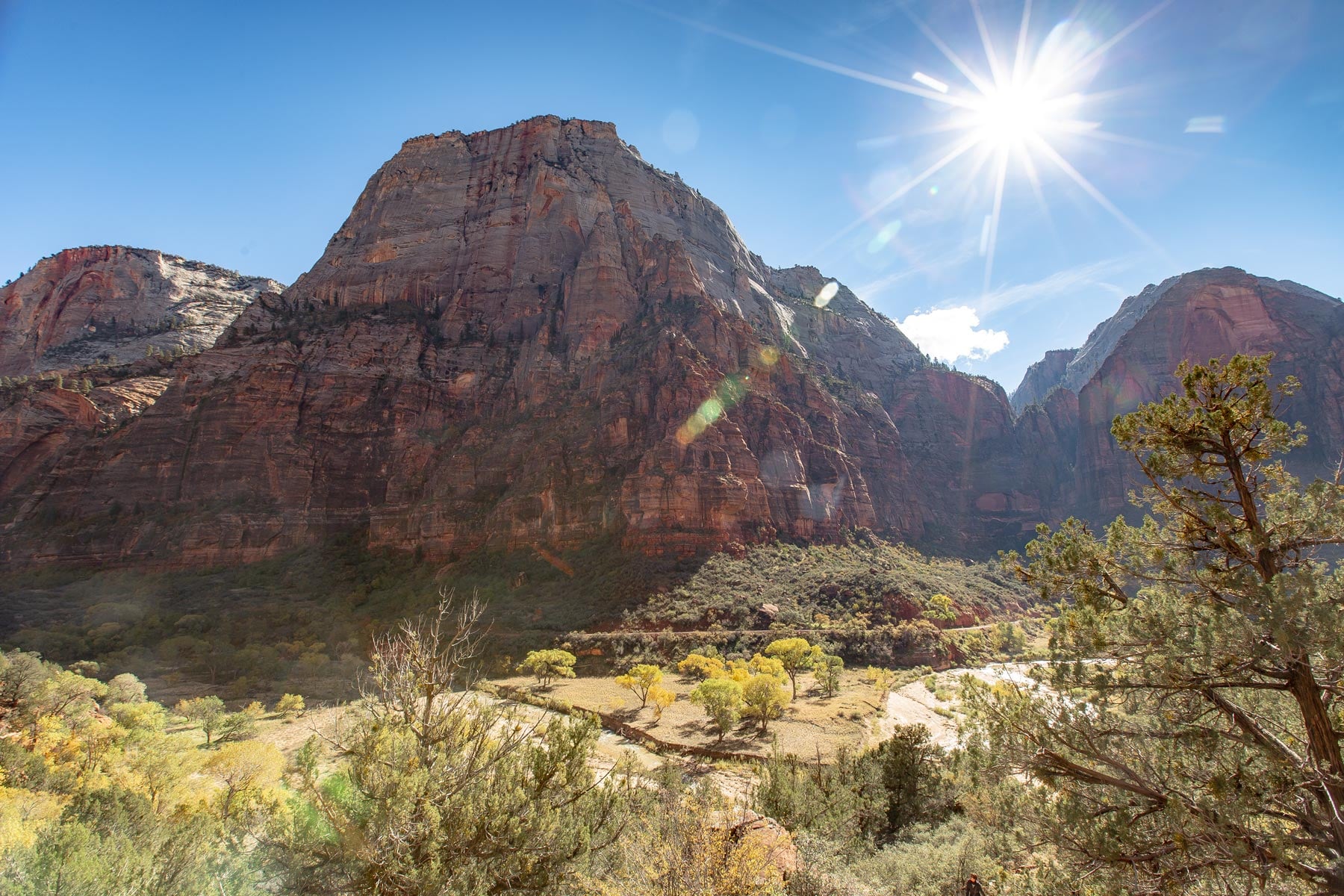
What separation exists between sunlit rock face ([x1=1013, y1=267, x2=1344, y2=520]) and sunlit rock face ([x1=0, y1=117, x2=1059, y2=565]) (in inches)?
432

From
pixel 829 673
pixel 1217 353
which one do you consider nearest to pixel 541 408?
pixel 829 673

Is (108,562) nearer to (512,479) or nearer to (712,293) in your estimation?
(512,479)

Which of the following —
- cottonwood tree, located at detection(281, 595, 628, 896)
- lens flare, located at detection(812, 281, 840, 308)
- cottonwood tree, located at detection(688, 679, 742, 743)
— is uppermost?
lens flare, located at detection(812, 281, 840, 308)

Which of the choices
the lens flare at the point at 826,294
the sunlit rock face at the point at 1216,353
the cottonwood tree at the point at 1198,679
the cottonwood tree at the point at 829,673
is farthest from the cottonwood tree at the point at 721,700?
the lens flare at the point at 826,294

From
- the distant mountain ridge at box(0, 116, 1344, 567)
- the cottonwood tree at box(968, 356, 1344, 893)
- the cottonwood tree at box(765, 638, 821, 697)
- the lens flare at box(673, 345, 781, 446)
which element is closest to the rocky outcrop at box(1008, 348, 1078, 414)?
the distant mountain ridge at box(0, 116, 1344, 567)

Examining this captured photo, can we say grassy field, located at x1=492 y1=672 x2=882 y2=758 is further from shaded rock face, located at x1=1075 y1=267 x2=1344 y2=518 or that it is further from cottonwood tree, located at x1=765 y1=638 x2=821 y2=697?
shaded rock face, located at x1=1075 y1=267 x2=1344 y2=518

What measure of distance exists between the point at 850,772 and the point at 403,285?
95814mm

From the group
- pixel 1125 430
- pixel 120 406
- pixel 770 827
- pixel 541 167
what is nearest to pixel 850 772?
pixel 770 827

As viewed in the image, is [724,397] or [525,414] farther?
[525,414]

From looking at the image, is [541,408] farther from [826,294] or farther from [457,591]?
[826,294]

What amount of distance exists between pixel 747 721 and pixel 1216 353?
104400mm

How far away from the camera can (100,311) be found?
346 ft

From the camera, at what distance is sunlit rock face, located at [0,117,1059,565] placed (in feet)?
202

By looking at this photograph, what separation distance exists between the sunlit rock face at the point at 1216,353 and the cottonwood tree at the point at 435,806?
326ft
